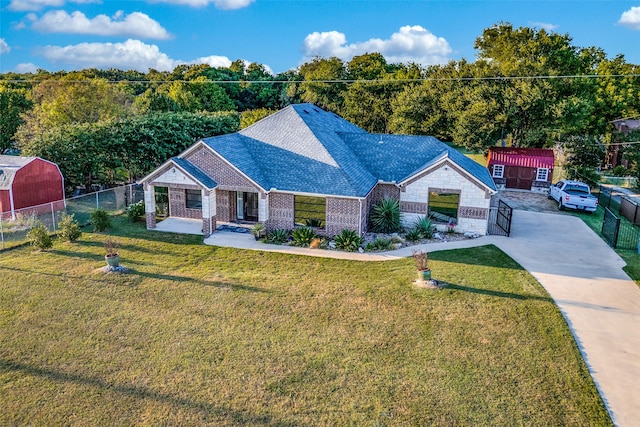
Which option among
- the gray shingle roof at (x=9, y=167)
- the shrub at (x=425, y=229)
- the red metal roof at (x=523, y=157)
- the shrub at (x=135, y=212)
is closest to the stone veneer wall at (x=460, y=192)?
the shrub at (x=425, y=229)

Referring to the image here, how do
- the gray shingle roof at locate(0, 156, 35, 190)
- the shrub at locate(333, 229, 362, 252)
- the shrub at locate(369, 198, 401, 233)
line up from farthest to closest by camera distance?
the gray shingle roof at locate(0, 156, 35, 190)
the shrub at locate(369, 198, 401, 233)
the shrub at locate(333, 229, 362, 252)

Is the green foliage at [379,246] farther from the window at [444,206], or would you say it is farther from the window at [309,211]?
the window at [444,206]

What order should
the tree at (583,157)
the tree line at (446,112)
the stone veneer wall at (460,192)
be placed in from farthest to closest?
the tree at (583,157), the tree line at (446,112), the stone veneer wall at (460,192)

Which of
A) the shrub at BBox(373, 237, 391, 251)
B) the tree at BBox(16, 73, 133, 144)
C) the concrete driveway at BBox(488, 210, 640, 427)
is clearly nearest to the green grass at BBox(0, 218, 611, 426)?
the concrete driveway at BBox(488, 210, 640, 427)

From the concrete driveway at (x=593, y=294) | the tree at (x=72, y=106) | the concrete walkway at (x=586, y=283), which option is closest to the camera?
the concrete driveway at (x=593, y=294)

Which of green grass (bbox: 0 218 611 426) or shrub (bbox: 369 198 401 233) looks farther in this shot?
shrub (bbox: 369 198 401 233)

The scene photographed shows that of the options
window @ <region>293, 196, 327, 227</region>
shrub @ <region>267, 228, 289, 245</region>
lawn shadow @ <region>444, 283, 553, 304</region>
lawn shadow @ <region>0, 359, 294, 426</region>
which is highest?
window @ <region>293, 196, 327, 227</region>

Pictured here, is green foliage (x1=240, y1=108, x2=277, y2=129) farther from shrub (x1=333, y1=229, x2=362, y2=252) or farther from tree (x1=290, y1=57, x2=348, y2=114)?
shrub (x1=333, y1=229, x2=362, y2=252)
